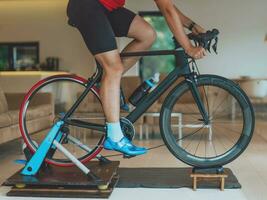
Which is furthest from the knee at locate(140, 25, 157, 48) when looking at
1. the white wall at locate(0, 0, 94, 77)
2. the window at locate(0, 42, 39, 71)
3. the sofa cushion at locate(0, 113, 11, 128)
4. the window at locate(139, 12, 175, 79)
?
the window at locate(0, 42, 39, 71)

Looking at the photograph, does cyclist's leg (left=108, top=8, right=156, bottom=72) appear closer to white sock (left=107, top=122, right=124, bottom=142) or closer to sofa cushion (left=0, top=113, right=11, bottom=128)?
white sock (left=107, top=122, right=124, bottom=142)

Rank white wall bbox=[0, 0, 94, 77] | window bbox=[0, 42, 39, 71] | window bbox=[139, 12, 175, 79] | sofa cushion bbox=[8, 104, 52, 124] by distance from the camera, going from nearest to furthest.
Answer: sofa cushion bbox=[8, 104, 52, 124]
window bbox=[139, 12, 175, 79]
white wall bbox=[0, 0, 94, 77]
window bbox=[0, 42, 39, 71]

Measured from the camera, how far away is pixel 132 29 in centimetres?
260

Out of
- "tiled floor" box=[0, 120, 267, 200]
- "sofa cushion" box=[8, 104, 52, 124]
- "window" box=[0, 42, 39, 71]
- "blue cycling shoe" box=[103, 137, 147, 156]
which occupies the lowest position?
"tiled floor" box=[0, 120, 267, 200]

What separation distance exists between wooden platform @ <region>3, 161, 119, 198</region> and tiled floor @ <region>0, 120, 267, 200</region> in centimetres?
15

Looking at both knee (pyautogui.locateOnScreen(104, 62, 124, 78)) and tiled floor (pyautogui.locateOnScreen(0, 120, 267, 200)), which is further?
tiled floor (pyautogui.locateOnScreen(0, 120, 267, 200))

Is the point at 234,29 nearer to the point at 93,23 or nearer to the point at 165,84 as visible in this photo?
the point at 165,84

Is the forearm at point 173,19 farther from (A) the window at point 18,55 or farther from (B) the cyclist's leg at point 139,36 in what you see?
(A) the window at point 18,55

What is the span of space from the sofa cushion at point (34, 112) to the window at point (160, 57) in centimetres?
401

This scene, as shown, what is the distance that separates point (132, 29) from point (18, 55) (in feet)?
22.5

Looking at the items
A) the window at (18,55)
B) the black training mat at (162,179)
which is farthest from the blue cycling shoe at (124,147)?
the window at (18,55)

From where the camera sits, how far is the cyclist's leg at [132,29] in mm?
2600

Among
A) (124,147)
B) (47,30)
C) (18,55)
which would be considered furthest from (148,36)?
(18,55)

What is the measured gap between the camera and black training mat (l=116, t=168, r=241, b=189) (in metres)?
2.53
